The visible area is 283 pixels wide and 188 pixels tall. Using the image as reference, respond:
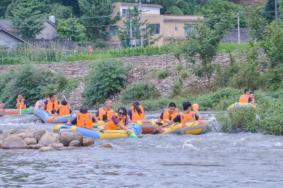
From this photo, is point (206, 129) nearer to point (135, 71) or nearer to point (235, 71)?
point (235, 71)

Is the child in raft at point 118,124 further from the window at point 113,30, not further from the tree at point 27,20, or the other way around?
the window at point 113,30

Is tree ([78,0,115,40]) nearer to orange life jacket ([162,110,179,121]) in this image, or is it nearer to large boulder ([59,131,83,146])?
orange life jacket ([162,110,179,121])

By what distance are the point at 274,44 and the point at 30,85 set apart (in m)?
13.9

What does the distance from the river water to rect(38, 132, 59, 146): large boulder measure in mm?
803

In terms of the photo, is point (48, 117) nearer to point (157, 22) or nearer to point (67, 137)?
point (67, 137)

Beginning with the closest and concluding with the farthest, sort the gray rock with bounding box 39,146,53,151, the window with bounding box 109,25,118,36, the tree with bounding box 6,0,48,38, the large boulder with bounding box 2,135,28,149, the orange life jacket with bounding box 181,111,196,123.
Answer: the gray rock with bounding box 39,146,53,151, the large boulder with bounding box 2,135,28,149, the orange life jacket with bounding box 181,111,196,123, the tree with bounding box 6,0,48,38, the window with bounding box 109,25,118,36

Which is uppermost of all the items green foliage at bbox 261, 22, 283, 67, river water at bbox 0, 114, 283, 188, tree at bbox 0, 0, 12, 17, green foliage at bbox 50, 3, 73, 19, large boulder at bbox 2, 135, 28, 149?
tree at bbox 0, 0, 12, 17

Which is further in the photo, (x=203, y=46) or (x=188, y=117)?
(x=203, y=46)

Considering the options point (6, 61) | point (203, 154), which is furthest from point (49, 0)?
point (203, 154)

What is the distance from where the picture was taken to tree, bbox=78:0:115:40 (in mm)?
62344

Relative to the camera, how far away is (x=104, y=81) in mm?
39562

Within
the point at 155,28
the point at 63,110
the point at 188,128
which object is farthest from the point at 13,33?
the point at 188,128

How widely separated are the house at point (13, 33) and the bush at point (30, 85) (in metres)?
14.1

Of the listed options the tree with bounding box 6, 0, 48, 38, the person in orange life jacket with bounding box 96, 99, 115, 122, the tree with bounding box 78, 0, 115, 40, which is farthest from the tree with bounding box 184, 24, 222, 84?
the tree with bounding box 6, 0, 48, 38
